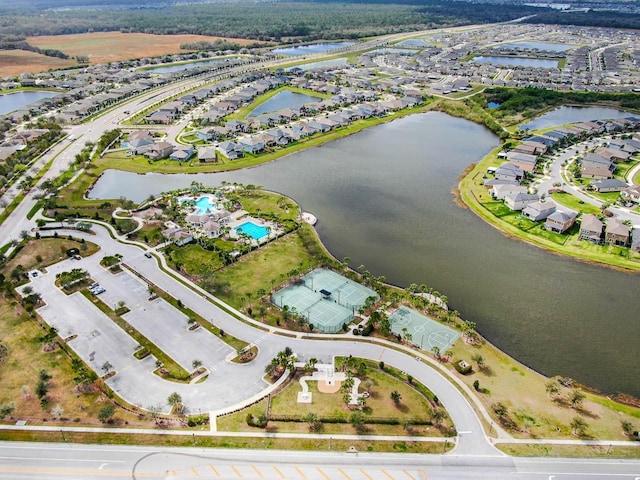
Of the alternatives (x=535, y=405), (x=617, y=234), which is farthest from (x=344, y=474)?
(x=617, y=234)

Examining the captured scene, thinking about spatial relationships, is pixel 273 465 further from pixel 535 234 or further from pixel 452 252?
pixel 535 234

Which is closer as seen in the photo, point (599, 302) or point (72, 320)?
point (72, 320)

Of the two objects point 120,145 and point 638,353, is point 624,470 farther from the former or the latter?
point 120,145

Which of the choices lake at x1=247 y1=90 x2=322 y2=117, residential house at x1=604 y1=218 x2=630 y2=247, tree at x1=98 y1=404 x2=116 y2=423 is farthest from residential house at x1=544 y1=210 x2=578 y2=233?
lake at x1=247 y1=90 x2=322 y2=117

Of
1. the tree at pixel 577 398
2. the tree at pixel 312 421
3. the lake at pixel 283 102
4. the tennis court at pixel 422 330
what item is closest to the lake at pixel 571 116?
the lake at pixel 283 102

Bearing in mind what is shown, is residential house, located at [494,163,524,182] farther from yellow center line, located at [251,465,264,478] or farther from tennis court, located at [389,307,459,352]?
yellow center line, located at [251,465,264,478]

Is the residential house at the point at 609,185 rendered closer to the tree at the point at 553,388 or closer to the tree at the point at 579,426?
the tree at the point at 553,388

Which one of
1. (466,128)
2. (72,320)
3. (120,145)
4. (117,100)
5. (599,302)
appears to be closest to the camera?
(72,320)

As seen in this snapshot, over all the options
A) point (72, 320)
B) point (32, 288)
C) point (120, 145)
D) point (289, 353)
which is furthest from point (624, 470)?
point (120, 145)
